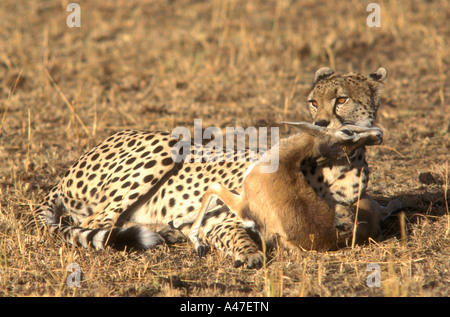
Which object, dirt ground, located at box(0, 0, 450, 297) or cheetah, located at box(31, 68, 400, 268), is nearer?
dirt ground, located at box(0, 0, 450, 297)

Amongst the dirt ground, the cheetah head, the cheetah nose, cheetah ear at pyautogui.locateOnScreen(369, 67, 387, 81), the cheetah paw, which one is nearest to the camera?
the dirt ground

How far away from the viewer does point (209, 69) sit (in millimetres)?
7531

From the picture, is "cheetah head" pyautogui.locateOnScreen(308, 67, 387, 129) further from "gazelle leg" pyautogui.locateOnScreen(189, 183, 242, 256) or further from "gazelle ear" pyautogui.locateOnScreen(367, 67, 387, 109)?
"gazelle leg" pyautogui.locateOnScreen(189, 183, 242, 256)

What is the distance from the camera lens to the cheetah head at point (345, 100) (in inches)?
147

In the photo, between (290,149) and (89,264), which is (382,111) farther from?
(89,264)

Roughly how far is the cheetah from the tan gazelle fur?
9cm

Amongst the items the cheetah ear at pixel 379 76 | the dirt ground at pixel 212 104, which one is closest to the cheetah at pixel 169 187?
the cheetah ear at pixel 379 76

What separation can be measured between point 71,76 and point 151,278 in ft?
16.0

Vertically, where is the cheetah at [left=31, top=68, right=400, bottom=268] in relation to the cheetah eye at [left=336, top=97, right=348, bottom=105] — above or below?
below

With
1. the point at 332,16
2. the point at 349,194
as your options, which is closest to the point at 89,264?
the point at 349,194

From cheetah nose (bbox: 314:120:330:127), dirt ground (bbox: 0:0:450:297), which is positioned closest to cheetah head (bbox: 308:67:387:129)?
cheetah nose (bbox: 314:120:330:127)

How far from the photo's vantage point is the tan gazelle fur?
3369 millimetres

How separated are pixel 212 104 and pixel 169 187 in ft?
8.90

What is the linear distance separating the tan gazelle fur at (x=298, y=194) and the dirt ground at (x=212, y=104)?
141mm
